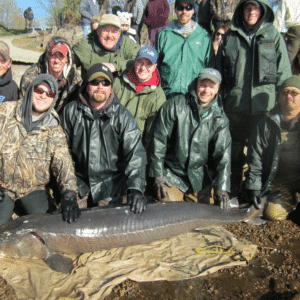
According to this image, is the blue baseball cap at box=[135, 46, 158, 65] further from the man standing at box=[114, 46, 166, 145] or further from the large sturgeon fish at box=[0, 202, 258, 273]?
the large sturgeon fish at box=[0, 202, 258, 273]

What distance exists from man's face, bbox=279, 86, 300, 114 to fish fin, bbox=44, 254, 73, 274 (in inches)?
129

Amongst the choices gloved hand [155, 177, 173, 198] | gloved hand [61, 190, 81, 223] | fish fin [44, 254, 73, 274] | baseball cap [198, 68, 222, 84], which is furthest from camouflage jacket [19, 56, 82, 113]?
fish fin [44, 254, 73, 274]

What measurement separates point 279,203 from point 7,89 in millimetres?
4002

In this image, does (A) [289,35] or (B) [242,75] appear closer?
(B) [242,75]

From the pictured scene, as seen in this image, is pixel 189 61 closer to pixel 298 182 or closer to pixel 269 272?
pixel 298 182

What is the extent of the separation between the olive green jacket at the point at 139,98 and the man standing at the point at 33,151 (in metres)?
1.10

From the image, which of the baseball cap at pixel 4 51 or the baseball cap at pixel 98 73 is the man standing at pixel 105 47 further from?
the baseball cap at pixel 4 51

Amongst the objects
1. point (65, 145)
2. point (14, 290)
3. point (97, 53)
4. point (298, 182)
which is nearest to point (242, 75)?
point (298, 182)

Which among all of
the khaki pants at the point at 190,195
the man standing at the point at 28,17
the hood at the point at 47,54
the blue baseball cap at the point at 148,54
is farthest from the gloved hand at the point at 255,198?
the man standing at the point at 28,17

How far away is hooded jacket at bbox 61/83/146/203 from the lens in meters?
4.19

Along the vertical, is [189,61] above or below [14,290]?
above

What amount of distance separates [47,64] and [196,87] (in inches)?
79.1

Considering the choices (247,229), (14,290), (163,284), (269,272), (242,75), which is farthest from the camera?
(242,75)

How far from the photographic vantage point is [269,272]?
11.3 feet
